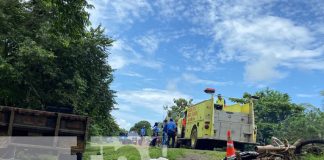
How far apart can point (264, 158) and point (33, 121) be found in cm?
570

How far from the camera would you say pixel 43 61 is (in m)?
22.7

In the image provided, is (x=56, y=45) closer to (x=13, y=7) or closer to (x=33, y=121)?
(x=13, y=7)

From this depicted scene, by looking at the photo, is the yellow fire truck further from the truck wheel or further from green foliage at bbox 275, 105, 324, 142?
green foliage at bbox 275, 105, 324, 142

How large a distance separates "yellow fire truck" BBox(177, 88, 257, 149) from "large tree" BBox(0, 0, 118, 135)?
677 cm

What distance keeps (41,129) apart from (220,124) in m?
11.5

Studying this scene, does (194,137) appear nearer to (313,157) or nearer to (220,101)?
(220,101)

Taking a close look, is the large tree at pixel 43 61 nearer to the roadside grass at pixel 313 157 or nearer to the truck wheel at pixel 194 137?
the truck wheel at pixel 194 137

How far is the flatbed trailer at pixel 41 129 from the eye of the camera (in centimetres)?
1023

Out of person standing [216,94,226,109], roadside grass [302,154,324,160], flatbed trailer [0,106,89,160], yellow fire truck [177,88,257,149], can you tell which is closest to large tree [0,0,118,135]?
yellow fire truck [177,88,257,149]

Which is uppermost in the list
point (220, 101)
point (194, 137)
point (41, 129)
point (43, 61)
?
point (43, 61)

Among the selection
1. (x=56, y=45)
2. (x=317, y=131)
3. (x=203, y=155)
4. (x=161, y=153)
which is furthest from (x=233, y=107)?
(x=317, y=131)

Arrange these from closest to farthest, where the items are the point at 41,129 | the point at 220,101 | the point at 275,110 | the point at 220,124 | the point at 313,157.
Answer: the point at 313,157, the point at 41,129, the point at 220,124, the point at 220,101, the point at 275,110

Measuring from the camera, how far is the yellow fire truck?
20.3 metres

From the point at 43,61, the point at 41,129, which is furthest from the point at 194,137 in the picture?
the point at 41,129
